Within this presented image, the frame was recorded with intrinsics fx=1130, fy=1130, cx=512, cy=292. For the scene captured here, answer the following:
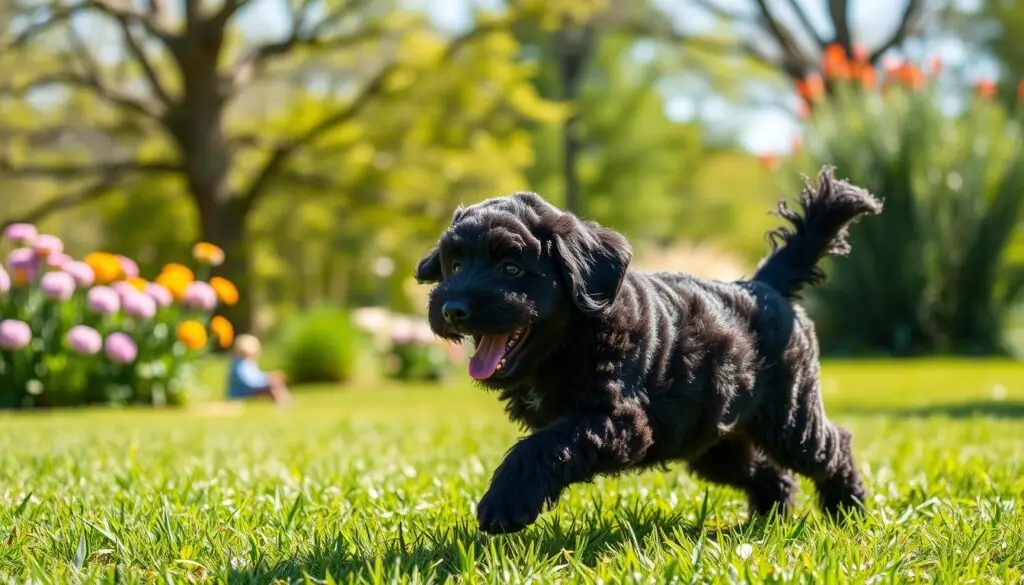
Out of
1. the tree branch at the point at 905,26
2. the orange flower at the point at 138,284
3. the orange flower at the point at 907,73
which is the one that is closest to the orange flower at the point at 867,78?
the orange flower at the point at 907,73

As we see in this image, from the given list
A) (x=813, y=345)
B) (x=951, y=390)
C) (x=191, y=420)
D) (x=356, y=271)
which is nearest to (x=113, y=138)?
(x=356, y=271)

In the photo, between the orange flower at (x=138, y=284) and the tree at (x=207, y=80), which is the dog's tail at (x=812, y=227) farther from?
the tree at (x=207, y=80)

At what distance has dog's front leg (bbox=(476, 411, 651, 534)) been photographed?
300 cm

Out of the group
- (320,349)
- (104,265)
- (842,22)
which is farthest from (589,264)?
(842,22)

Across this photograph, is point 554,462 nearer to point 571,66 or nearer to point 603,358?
point 603,358

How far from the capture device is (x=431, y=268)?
12.2ft

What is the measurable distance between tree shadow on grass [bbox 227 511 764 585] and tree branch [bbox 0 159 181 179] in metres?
21.2

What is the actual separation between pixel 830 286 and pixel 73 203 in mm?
15480

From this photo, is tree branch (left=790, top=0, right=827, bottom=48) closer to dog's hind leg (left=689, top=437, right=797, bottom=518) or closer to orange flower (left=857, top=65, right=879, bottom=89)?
orange flower (left=857, top=65, right=879, bottom=89)

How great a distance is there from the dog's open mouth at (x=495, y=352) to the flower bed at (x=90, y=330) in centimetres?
808

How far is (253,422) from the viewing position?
31.0 ft

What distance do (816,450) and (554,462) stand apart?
4.00ft

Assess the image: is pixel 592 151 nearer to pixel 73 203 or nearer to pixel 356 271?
pixel 356 271

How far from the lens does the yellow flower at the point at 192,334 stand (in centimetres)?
1130
